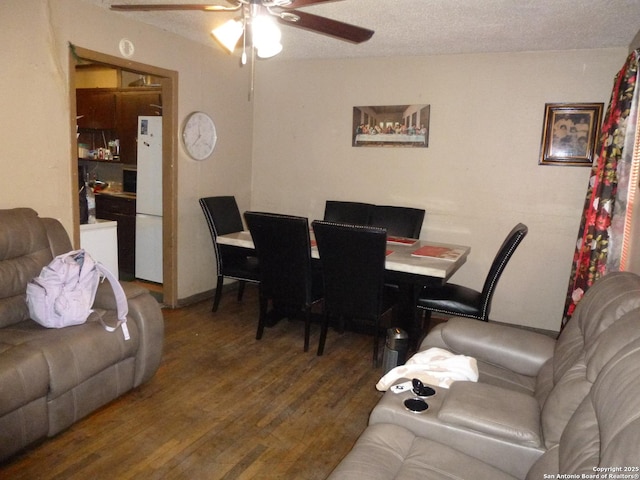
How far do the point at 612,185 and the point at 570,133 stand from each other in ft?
3.30

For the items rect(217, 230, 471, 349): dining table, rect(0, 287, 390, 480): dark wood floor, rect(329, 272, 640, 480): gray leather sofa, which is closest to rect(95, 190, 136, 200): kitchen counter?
rect(217, 230, 471, 349): dining table

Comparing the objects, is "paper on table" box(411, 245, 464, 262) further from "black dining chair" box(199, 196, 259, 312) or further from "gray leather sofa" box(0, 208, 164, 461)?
"gray leather sofa" box(0, 208, 164, 461)

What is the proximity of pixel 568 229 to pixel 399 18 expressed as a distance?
2175mm

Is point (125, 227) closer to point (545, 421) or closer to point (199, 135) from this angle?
point (199, 135)

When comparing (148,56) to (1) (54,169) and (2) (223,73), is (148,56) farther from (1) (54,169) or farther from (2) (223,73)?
(1) (54,169)

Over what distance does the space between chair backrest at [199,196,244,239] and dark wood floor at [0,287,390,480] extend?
951mm

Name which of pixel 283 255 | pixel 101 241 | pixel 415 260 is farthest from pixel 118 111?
pixel 415 260

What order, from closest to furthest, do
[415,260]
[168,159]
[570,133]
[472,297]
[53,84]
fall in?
[53,84], [415,260], [472,297], [570,133], [168,159]

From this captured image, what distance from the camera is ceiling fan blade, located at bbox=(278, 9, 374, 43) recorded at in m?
2.07

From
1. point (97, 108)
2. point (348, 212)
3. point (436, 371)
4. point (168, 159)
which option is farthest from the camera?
point (97, 108)

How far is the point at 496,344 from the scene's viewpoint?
2.16 m

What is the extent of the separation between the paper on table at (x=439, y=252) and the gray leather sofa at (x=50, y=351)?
6.09ft

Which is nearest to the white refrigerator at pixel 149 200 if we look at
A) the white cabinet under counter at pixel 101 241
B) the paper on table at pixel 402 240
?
the white cabinet under counter at pixel 101 241

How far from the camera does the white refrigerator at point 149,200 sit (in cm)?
428
